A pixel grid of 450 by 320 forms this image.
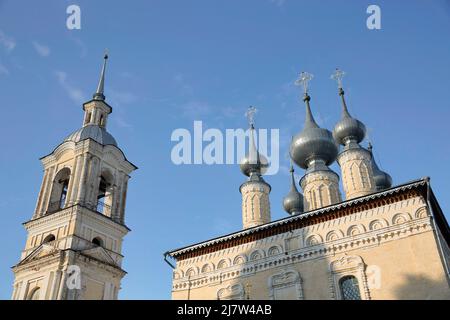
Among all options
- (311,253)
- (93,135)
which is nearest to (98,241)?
(93,135)

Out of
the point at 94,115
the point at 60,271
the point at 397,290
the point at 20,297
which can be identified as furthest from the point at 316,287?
the point at 94,115

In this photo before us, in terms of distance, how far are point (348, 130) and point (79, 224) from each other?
42.0ft

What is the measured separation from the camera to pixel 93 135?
23.0m

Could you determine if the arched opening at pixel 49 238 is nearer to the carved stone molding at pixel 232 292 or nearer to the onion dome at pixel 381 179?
the carved stone molding at pixel 232 292

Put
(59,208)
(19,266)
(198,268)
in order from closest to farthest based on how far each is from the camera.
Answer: (198,268) → (19,266) → (59,208)

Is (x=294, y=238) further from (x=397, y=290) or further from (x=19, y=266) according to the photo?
(x=19, y=266)

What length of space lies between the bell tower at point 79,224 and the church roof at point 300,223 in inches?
151

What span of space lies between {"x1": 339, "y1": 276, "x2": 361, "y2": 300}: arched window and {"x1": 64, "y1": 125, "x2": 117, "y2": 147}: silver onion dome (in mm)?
13874

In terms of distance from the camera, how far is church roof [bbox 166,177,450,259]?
1423 centimetres

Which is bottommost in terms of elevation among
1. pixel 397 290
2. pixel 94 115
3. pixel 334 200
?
pixel 397 290

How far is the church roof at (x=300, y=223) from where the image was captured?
1423 centimetres

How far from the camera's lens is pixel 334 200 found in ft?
66.4

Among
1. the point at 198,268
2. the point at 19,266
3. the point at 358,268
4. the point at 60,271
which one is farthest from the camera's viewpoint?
the point at 19,266

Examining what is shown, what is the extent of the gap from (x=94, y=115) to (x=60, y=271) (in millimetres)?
9058
